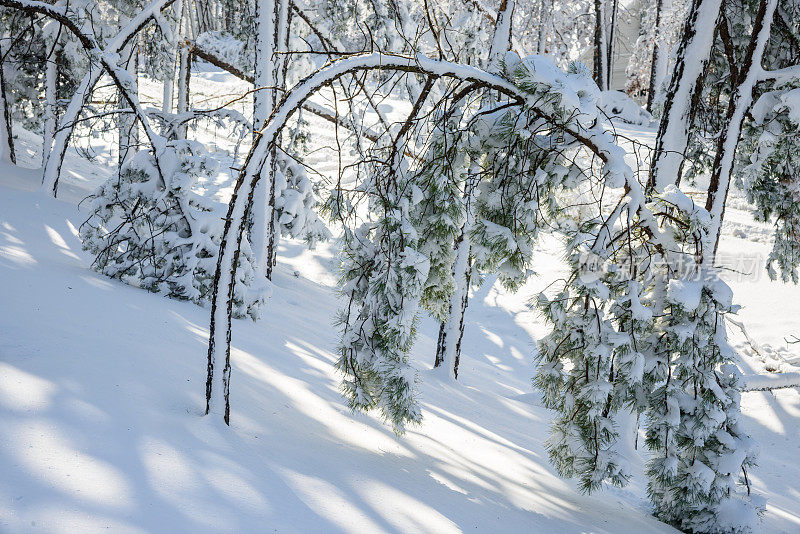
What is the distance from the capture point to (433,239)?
345 centimetres

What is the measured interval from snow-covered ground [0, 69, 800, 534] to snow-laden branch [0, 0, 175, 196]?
967mm

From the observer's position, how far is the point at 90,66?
5887mm

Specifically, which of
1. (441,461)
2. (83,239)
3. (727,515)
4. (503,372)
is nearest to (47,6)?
(83,239)

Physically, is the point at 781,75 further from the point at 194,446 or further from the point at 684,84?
the point at 194,446

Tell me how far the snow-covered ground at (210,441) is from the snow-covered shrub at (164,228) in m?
0.34

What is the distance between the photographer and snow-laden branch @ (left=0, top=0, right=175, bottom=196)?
5.11 metres

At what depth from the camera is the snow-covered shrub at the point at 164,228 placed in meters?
6.14

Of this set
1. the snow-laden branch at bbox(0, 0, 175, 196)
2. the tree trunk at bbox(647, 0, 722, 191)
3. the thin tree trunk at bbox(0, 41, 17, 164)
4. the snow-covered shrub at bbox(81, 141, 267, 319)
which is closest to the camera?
the snow-laden branch at bbox(0, 0, 175, 196)

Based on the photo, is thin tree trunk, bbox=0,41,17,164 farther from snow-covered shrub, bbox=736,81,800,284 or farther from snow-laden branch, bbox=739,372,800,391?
snow-laden branch, bbox=739,372,800,391

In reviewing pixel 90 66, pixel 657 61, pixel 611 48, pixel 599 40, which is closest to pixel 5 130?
pixel 90 66

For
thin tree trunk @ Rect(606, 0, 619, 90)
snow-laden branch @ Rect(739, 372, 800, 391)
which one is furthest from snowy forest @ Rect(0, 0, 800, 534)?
thin tree trunk @ Rect(606, 0, 619, 90)

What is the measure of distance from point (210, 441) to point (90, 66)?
476 centimetres

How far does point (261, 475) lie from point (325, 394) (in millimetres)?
1927

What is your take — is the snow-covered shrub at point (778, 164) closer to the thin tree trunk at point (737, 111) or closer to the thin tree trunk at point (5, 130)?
the thin tree trunk at point (737, 111)
